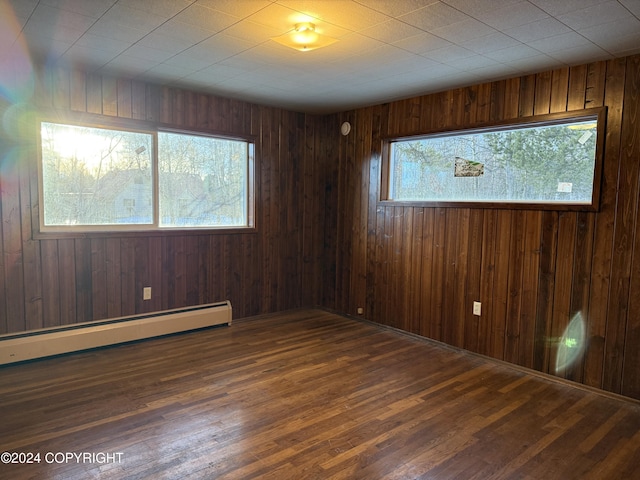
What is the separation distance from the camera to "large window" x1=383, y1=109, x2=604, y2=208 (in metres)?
3.23

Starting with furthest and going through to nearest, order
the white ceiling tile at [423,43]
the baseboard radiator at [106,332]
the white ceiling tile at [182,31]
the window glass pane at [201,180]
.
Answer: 1. the window glass pane at [201,180]
2. the baseboard radiator at [106,332]
3. the white ceiling tile at [423,43]
4. the white ceiling tile at [182,31]

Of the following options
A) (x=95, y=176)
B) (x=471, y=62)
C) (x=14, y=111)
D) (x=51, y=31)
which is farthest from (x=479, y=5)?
(x=14, y=111)

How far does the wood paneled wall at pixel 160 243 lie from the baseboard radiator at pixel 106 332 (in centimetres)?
8

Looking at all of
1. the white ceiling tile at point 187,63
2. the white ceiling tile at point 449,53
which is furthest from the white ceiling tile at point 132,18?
the white ceiling tile at point 449,53

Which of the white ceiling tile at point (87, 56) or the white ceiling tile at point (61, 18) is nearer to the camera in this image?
the white ceiling tile at point (61, 18)

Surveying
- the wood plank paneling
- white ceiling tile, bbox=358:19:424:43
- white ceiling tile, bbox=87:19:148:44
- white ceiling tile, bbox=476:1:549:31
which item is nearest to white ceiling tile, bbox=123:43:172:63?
white ceiling tile, bbox=87:19:148:44

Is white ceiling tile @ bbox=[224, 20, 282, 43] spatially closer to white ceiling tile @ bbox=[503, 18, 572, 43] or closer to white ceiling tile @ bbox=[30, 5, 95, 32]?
white ceiling tile @ bbox=[30, 5, 95, 32]

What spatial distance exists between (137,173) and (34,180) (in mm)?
843

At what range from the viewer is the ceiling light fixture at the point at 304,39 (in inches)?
103

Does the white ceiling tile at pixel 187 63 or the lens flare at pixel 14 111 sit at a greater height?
the white ceiling tile at pixel 187 63

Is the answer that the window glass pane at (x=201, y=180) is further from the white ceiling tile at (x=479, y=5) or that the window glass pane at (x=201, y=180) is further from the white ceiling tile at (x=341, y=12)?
the white ceiling tile at (x=479, y=5)

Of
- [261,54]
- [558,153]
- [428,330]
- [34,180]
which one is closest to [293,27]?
[261,54]

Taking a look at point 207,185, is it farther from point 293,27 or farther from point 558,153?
point 558,153

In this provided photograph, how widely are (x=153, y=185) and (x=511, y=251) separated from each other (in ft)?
11.0
